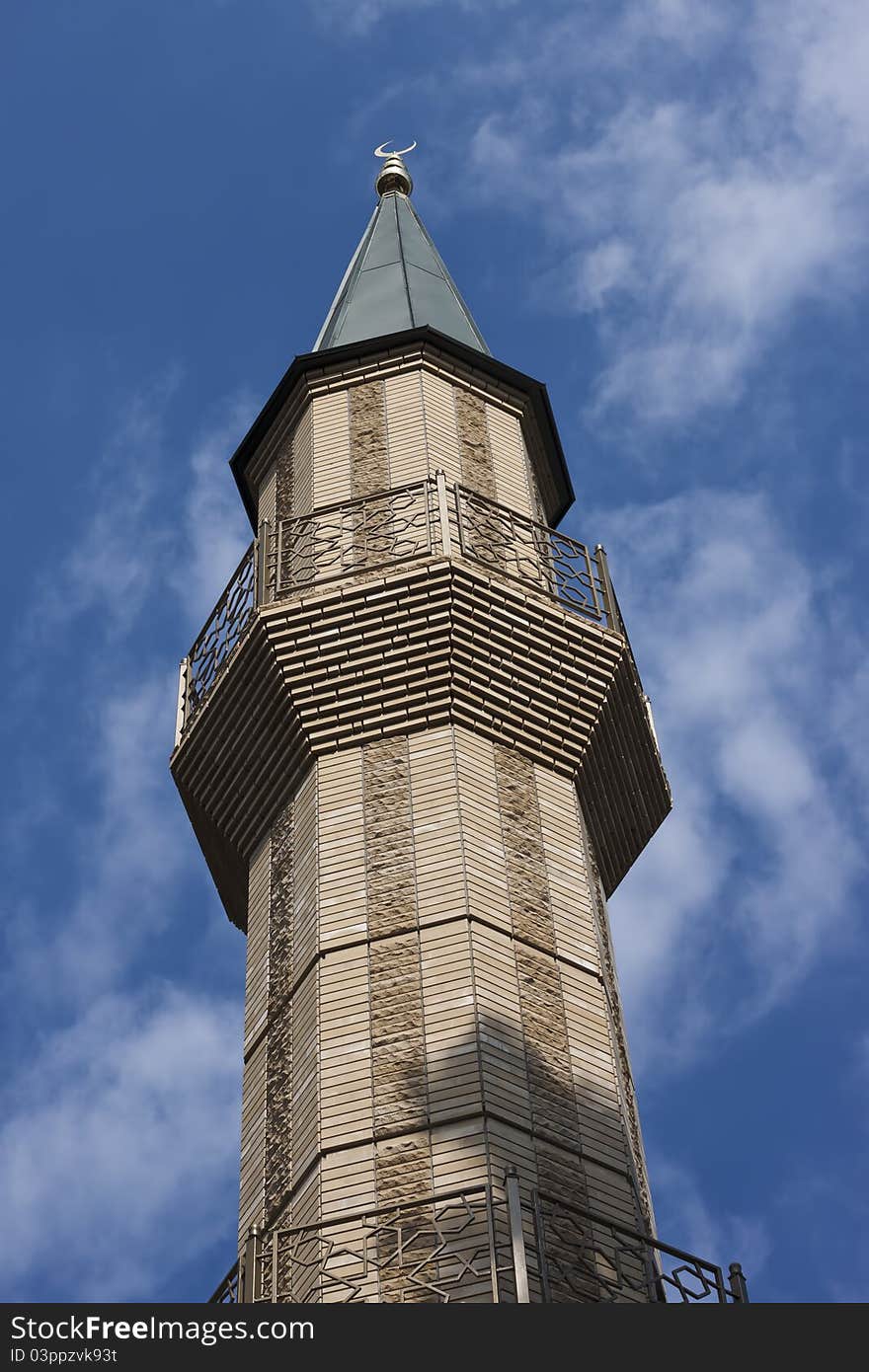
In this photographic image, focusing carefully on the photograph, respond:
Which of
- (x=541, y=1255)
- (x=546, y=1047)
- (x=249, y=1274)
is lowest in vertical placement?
(x=541, y=1255)

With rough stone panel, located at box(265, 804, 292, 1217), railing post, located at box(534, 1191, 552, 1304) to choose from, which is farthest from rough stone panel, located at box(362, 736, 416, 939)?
railing post, located at box(534, 1191, 552, 1304)

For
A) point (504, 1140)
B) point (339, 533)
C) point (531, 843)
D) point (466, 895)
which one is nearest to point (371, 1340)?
point (504, 1140)

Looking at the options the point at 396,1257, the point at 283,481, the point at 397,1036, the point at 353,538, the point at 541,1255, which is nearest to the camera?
the point at 541,1255

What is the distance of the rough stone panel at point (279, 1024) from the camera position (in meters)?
16.1

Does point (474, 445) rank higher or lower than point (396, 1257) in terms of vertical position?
higher

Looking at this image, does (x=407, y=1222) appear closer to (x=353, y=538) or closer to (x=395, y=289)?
(x=353, y=538)

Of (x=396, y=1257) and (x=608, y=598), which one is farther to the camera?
(x=608, y=598)

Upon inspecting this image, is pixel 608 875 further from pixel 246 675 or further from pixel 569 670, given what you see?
pixel 246 675

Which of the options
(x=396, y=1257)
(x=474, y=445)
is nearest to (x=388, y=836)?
(x=396, y=1257)

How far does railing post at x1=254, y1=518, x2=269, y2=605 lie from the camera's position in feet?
63.9

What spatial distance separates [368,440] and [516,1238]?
34.6ft

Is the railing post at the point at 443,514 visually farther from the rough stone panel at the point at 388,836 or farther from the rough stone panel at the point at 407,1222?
the rough stone panel at the point at 407,1222

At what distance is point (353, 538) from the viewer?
19.8 metres

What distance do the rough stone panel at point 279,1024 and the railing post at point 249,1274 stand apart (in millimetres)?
987
